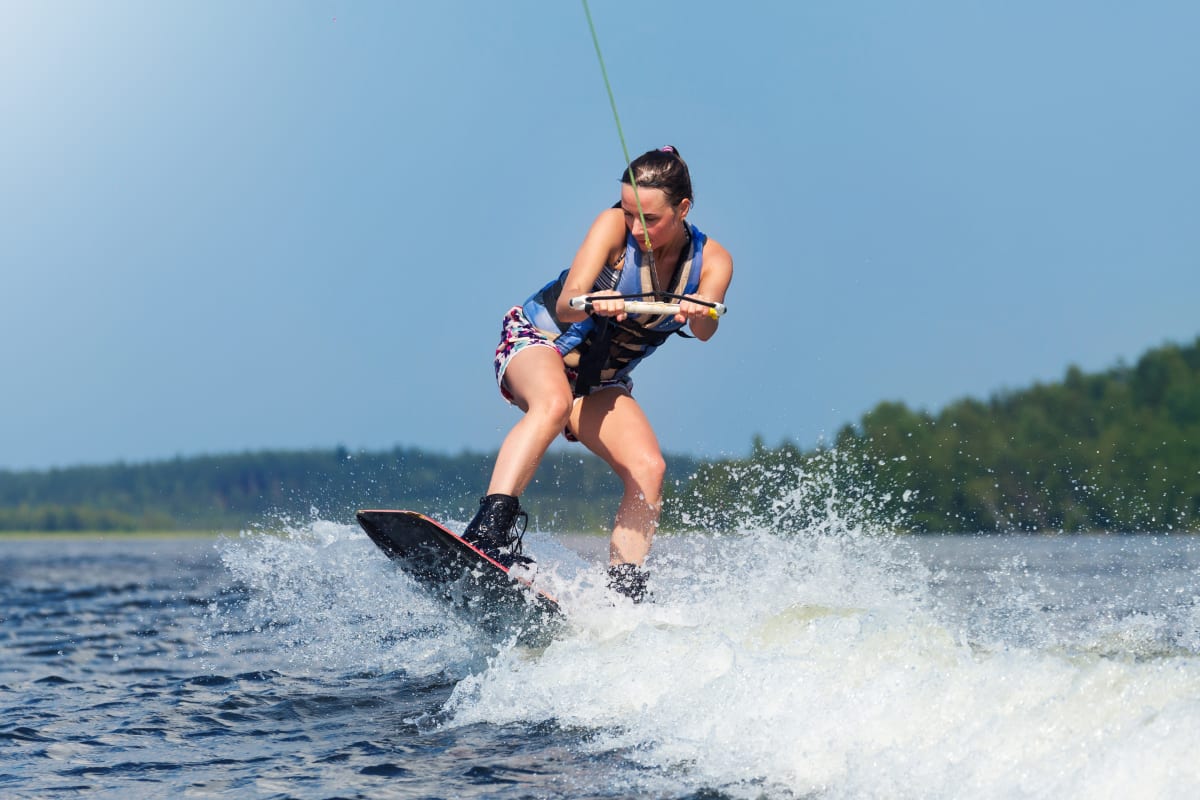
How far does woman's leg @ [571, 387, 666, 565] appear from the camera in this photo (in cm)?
548

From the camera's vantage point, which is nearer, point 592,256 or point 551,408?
point 592,256

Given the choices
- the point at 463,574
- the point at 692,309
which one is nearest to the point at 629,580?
the point at 463,574

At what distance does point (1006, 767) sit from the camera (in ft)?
9.74

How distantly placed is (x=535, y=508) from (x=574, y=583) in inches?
120

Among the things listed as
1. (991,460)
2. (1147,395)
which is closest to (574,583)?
(991,460)

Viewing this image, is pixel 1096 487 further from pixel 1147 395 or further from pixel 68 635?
pixel 68 635

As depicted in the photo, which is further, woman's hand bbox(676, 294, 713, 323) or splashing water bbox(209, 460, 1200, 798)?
woman's hand bbox(676, 294, 713, 323)

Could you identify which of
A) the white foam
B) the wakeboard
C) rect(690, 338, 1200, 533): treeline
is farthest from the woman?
rect(690, 338, 1200, 533): treeline

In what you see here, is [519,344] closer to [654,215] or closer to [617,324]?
[617,324]

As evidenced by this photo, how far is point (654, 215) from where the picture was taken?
5.00 m

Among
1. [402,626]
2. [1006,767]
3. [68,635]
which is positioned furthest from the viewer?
[68,635]

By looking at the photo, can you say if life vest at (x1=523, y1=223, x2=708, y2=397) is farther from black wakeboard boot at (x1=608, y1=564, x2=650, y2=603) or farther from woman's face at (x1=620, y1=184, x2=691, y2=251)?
black wakeboard boot at (x1=608, y1=564, x2=650, y2=603)

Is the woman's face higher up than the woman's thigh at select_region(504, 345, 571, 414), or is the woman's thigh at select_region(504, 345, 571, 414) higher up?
the woman's face

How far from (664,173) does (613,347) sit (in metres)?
0.90
